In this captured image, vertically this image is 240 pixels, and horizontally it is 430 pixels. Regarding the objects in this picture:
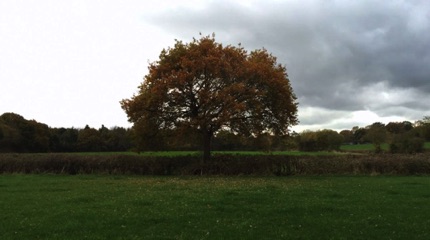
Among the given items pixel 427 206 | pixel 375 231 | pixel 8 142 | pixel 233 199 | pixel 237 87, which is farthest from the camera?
pixel 8 142

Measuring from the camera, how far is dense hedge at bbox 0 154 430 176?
35.5 metres

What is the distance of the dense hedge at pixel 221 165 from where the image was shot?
1398 inches

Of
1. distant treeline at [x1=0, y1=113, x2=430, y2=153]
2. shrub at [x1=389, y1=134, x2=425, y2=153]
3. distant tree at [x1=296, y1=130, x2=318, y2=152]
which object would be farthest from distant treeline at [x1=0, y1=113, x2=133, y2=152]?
shrub at [x1=389, y1=134, x2=425, y2=153]

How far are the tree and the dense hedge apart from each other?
2.44 m

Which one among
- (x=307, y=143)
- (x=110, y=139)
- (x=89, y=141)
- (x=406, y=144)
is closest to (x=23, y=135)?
(x=89, y=141)

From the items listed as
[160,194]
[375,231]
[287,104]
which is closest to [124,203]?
[160,194]

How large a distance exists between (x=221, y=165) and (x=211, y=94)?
6.92m

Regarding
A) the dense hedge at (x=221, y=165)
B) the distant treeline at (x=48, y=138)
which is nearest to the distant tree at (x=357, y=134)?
the distant treeline at (x=48, y=138)

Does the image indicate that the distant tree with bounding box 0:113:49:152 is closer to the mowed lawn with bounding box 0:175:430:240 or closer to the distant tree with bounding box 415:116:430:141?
the mowed lawn with bounding box 0:175:430:240

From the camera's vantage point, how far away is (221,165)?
117 feet

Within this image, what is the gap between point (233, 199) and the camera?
1630 centimetres

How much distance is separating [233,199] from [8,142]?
8634 centimetres

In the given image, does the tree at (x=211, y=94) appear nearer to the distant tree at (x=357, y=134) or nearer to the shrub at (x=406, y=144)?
the shrub at (x=406, y=144)

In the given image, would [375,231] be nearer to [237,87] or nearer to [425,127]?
[237,87]
